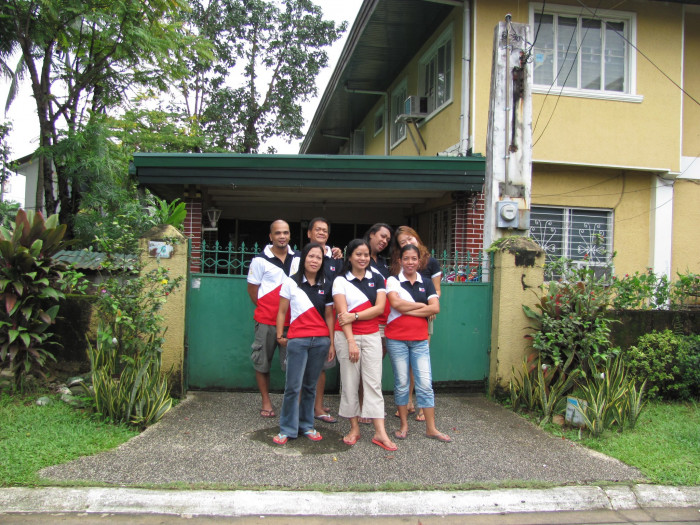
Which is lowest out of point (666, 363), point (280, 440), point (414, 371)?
point (280, 440)

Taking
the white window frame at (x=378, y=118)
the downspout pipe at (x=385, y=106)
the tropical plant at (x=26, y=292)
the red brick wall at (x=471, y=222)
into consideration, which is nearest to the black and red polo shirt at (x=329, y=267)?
the tropical plant at (x=26, y=292)

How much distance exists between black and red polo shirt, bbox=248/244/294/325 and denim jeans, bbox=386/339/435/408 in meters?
1.20

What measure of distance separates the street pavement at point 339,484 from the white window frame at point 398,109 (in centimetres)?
917

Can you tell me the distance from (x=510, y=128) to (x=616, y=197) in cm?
428

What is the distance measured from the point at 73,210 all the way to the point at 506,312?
10786mm

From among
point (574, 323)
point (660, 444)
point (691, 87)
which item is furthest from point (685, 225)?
point (660, 444)

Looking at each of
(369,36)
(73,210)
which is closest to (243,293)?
(369,36)

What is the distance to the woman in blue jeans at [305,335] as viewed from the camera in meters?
4.54

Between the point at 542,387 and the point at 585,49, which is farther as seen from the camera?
the point at 585,49

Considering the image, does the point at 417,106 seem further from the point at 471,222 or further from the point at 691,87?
the point at 691,87

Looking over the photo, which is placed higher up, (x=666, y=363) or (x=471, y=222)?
(x=471, y=222)

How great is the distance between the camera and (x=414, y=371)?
4758 mm

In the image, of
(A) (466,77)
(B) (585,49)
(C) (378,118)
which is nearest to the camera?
(A) (466,77)

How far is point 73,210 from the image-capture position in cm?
1273
